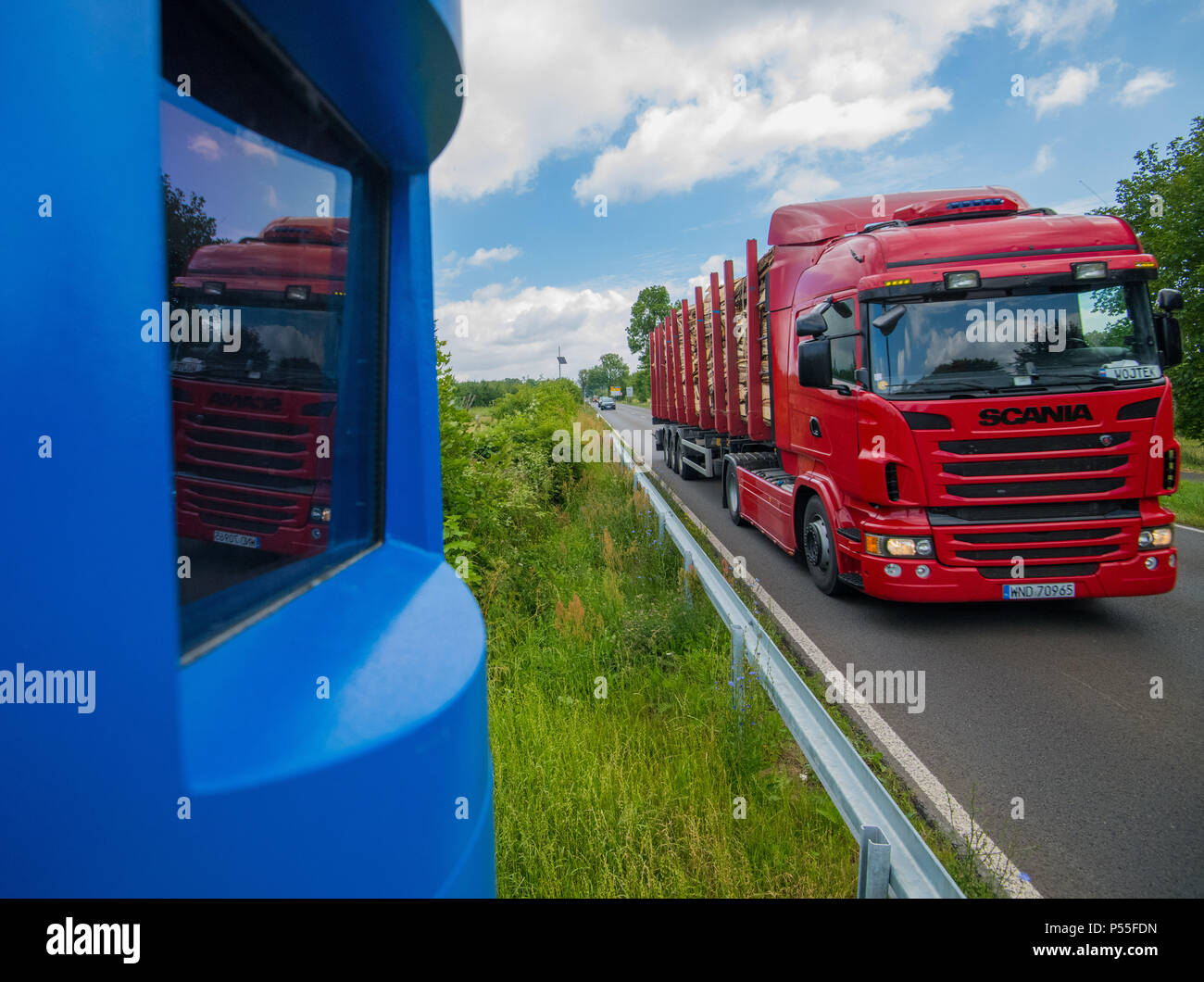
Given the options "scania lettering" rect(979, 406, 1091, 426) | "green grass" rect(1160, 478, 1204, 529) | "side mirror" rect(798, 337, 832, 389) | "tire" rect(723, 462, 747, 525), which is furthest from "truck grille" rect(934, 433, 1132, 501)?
"green grass" rect(1160, 478, 1204, 529)

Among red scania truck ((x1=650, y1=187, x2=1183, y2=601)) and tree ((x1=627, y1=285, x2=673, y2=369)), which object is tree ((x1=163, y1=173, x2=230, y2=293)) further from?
tree ((x1=627, y1=285, x2=673, y2=369))

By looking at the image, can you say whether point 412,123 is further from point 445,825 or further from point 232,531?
point 445,825

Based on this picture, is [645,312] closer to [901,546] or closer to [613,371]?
[613,371]

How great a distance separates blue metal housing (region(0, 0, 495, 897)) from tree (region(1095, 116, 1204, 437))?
17.5m

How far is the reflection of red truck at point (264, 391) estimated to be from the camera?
105 centimetres

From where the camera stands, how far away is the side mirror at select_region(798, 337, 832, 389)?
6234 millimetres

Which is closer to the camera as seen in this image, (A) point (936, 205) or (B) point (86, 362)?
(B) point (86, 362)

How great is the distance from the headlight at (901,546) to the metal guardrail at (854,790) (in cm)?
188

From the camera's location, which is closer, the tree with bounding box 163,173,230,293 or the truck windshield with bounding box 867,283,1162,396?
the tree with bounding box 163,173,230,293

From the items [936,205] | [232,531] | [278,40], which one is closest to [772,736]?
[232,531]

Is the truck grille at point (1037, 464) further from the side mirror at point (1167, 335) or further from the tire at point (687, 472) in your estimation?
the tire at point (687, 472)

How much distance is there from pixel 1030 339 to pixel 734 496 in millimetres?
5384
